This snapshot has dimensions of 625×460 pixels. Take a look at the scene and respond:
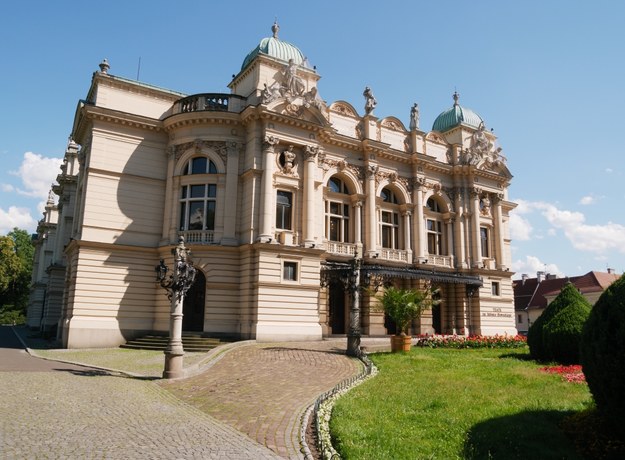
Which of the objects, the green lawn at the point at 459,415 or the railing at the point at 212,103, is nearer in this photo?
the green lawn at the point at 459,415

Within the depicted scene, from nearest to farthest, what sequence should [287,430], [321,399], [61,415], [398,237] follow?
[287,430] < [61,415] < [321,399] < [398,237]

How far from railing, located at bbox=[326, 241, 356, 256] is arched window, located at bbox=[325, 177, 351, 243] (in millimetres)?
846

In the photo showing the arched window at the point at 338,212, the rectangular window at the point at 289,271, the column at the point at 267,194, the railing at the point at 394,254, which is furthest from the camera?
the railing at the point at 394,254

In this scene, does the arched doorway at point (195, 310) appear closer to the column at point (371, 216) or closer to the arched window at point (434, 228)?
the column at point (371, 216)

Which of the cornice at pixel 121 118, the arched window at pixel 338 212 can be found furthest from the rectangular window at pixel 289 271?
the cornice at pixel 121 118

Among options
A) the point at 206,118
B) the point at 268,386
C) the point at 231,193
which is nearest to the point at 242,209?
the point at 231,193

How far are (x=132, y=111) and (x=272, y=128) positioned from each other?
9528mm

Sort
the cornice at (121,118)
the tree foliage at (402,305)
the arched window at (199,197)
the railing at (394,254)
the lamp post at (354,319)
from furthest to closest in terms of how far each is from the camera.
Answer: the railing at (394,254) < the arched window at (199,197) < the cornice at (121,118) < the tree foliage at (402,305) < the lamp post at (354,319)

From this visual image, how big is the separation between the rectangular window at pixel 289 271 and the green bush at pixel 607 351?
21.4 metres

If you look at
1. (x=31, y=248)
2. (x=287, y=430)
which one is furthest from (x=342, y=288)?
(x=31, y=248)

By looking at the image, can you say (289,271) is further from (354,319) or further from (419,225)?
(419,225)

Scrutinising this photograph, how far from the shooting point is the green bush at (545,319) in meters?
18.1

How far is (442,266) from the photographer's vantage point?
38.0 metres

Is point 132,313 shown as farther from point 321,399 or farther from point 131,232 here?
point 321,399
